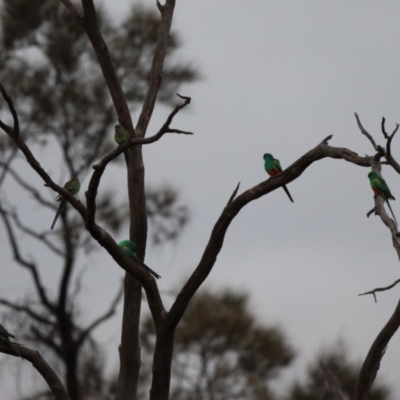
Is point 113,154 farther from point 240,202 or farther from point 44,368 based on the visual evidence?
point 44,368

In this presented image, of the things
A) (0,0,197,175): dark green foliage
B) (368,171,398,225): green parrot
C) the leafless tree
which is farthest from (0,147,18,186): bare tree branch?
(368,171,398,225): green parrot

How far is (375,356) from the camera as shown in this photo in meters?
5.45

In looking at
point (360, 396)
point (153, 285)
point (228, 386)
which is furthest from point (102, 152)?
point (360, 396)

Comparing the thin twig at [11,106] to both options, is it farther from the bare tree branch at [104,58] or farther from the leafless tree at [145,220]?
the bare tree branch at [104,58]

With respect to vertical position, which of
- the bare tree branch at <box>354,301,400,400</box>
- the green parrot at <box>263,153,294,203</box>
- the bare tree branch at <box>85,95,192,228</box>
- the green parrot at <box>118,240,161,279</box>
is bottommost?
the bare tree branch at <box>354,301,400,400</box>

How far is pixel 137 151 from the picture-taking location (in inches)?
279

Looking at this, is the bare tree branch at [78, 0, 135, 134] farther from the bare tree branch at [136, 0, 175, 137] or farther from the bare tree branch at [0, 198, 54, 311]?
the bare tree branch at [0, 198, 54, 311]

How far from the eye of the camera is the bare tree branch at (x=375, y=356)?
5.40 m

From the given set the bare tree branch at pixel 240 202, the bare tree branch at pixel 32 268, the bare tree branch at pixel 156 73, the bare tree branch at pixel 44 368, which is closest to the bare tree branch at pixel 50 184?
the bare tree branch at pixel 240 202

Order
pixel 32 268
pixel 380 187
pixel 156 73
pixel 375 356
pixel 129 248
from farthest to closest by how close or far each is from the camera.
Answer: pixel 32 268
pixel 156 73
pixel 129 248
pixel 380 187
pixel 375 356

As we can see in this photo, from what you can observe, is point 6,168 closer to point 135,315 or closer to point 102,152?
point 102,152

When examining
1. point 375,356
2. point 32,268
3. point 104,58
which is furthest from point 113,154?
point 32,268

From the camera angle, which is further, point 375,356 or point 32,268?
point 32,268

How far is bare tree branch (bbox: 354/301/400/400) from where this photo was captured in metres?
5.40
